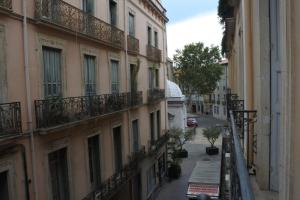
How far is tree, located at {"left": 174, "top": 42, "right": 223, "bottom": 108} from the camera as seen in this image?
191 ft

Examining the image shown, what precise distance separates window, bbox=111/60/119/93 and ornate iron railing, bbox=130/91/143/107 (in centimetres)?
144

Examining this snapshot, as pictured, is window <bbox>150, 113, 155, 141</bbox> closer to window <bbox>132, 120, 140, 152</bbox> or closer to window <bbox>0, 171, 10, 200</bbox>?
window <bbox>132, 120, 140, 152</bbox>

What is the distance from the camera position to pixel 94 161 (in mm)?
15273

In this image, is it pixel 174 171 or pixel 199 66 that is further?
pixel 199 66

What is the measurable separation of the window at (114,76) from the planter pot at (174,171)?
11320 millimetres

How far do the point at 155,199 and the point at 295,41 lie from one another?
21.1 m

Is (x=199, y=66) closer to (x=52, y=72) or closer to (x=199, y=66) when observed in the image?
(x=199, y=66)

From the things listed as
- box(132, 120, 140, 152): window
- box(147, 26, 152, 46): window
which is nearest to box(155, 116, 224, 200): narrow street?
box(132, 120, 140, 152): window

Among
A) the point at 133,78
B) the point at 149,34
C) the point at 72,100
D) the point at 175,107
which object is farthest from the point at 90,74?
the point at 175,107

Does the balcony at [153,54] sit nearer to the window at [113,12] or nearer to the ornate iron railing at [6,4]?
the window at [113,12]

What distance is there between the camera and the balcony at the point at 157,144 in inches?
932

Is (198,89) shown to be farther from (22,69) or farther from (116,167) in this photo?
(22,69)

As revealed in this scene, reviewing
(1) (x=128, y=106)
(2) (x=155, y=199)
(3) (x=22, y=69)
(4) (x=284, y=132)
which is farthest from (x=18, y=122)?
(2) (x=155, y=199)

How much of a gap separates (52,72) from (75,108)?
4.73 feet
